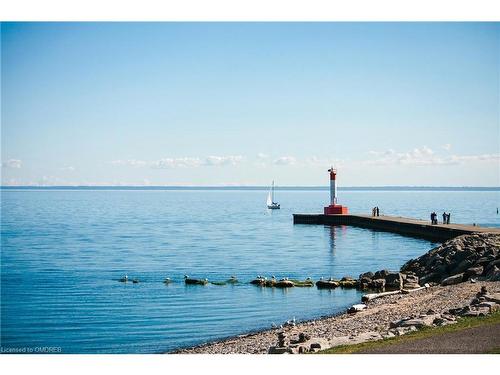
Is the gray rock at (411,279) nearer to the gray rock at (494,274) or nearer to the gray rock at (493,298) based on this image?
the gray rock at (494,274)

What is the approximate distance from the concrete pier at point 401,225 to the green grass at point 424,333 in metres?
26.0

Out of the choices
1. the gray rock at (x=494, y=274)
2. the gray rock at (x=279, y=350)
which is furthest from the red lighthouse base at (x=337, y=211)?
the gray rock at (x=279, y=350)

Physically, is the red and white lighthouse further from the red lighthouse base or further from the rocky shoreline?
the rocky shoreline

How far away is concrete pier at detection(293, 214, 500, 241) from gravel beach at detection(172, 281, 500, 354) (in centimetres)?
1866

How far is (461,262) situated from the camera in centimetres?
3288

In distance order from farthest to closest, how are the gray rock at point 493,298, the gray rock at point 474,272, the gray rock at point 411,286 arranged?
1. the gray rock at point 411,286
2. the gray rock at point 474,272
3. the gray rock at point 493,298

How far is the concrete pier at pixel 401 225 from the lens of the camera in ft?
165

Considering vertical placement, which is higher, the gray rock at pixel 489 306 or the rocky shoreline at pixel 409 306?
the gray rock at pixel 489 306

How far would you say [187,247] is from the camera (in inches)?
2238

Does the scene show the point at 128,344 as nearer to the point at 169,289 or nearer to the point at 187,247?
the point at 169,289

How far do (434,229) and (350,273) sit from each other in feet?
56.2

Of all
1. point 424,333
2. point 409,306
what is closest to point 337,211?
point 409,306

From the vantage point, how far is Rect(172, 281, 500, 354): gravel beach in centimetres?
1969

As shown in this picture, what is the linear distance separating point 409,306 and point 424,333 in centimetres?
751
